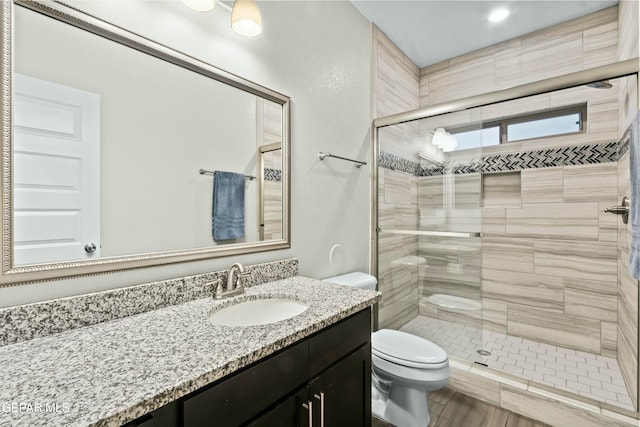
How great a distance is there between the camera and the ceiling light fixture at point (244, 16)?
1.22 metres

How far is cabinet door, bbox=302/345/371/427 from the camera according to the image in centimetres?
99

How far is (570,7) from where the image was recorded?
2.25 meters

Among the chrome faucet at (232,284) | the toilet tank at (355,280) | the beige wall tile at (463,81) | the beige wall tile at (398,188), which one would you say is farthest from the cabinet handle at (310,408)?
the beige wall tile at (463,81)

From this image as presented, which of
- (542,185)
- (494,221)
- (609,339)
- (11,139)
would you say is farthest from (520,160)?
(11,139)

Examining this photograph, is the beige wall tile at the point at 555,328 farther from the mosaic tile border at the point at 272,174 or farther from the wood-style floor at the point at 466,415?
the mosaic tile border at the point at 272,174

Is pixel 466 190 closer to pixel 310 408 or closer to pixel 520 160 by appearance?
pixel 520 160

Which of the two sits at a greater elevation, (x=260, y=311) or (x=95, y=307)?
(x=95, y=307)

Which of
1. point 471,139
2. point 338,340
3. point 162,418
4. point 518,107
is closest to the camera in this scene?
point 162,418

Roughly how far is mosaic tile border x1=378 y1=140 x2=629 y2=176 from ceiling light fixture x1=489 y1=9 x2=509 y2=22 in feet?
3.53

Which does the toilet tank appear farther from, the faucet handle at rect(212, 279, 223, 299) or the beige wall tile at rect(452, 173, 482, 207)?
the beige wall tile at rect(452, 173, 482, 207)

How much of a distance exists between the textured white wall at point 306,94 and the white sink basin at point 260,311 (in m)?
0.22

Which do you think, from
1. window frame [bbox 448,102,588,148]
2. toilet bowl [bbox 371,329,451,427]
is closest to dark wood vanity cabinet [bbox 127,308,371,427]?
toilet bowl [bbox 371,329,451,427]

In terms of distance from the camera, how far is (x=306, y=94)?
178cm

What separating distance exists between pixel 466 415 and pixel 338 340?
4.30 ft
